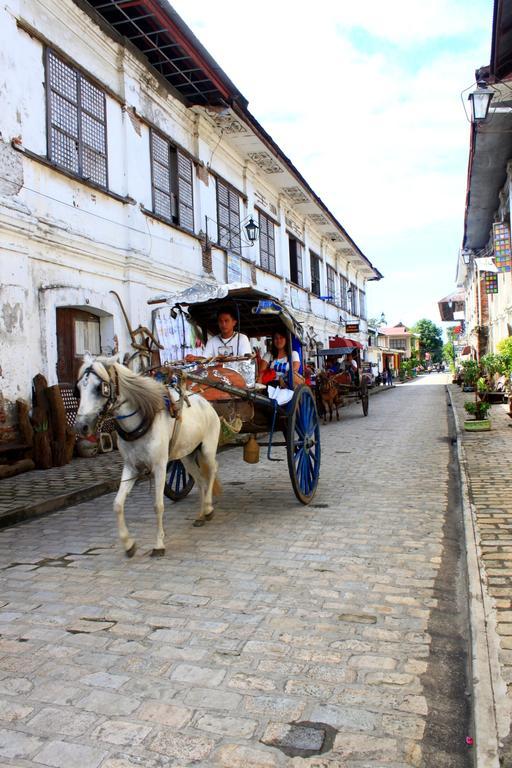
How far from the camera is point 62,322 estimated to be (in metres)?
10.0

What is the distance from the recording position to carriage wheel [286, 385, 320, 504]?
20.1ft

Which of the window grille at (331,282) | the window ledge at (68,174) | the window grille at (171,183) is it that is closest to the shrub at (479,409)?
the window grille at (171,183)

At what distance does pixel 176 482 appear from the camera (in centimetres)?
684

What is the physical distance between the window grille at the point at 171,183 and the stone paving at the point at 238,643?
29.1ft

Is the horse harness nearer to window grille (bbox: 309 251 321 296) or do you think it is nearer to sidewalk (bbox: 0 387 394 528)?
sidewalk (bbox: 0 387 394 528)

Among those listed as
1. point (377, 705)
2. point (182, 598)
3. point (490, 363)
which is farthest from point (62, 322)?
point (490, 363)

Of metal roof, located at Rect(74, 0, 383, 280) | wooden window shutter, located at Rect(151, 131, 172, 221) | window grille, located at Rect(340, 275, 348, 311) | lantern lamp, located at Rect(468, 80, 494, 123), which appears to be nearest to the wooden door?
wooden window shutter, located at Rect(151, 131, 172, 221)

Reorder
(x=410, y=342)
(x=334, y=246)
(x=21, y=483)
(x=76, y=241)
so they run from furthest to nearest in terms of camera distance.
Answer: (x=410, y=342) → (x=334, y=246) → (x=76, y=241) → (x=21, y=483)

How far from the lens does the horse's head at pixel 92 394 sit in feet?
13.5

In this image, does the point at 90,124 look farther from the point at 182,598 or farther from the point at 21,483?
the point at 182,598

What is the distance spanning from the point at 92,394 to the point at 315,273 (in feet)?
78.2

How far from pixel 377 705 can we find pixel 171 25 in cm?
1198

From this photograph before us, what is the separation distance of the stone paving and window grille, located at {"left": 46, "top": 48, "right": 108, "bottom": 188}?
6617 mm

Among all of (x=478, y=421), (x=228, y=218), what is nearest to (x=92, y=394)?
(x=478, y=421)
